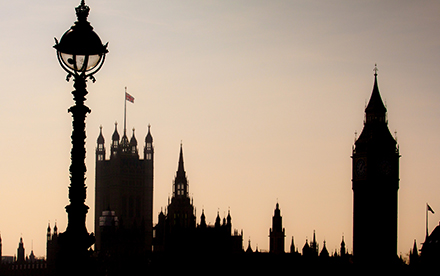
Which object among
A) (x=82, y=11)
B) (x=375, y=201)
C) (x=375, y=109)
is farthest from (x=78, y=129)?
(x=375, y=109)

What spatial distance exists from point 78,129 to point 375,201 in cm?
15466

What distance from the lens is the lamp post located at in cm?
1967

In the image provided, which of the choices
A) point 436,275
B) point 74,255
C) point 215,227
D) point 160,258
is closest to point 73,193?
point 74,255

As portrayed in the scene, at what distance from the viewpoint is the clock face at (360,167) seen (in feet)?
580

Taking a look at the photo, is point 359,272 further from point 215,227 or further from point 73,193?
point 73,193

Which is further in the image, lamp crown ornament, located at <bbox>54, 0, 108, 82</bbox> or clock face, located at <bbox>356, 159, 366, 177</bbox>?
clock face, located at <bbox>356, 159, 366, 177</bbox>

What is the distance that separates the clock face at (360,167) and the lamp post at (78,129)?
6230 inches

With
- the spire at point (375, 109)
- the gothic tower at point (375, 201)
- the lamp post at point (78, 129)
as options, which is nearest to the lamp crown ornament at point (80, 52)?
the lamp post at point (78, 129)

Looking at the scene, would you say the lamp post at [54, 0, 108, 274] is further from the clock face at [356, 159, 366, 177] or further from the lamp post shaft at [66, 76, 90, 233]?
the clock face at [356, 159, 366, 177]

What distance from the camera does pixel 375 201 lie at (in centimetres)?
17175

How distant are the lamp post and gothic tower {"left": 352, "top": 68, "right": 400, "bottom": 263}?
499 ft

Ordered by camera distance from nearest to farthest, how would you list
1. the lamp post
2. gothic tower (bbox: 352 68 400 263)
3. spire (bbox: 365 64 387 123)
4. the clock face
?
the lamp post, gothic tower (bbox: 352 68 400 263), the clock face, spire (bbox: 365 64 387 123)

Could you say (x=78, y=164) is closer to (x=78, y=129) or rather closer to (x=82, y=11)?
(x=78, y=129)

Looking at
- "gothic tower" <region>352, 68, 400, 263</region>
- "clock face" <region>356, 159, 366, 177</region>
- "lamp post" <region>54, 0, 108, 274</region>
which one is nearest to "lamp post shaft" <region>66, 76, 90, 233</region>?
"lamp post" <region>54, 0, 108, 274</region>
